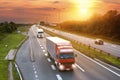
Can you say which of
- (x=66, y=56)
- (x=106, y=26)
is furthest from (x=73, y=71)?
(x=106, y=26)

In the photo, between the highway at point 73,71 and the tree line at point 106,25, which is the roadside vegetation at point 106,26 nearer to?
the tree line at point 106,25

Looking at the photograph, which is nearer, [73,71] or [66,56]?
→ [66,56]

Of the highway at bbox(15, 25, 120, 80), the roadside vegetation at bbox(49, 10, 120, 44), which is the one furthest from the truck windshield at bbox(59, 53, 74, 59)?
the roadside vegetation at bbox(49, 10, 120, 44)

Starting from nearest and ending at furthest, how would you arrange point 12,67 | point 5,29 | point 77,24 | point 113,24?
point 12,67 → point 113,24 → point 5,29 → point 77,24

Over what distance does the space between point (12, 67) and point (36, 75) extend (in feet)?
24.1

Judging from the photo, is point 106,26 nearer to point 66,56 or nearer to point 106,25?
point 106,25

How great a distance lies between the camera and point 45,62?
47.4 m

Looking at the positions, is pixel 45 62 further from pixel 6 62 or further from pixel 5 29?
pixel 5 29

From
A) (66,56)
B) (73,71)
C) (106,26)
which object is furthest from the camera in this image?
(106,26)

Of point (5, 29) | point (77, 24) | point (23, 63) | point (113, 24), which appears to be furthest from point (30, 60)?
point (77, 24)

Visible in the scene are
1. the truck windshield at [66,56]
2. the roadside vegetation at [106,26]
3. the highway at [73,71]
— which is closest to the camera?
the highway at [73,71]

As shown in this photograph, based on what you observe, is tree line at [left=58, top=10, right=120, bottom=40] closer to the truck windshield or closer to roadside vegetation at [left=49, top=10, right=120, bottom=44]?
roadside vegetation at [left=49, top=10, right=120, bottom=44]

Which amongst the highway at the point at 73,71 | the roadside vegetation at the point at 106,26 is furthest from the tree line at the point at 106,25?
the highway at the point at 73,71

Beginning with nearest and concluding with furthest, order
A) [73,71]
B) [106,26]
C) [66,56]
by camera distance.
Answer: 1. [66,56]
2. [73,71]
3. [106,26]
